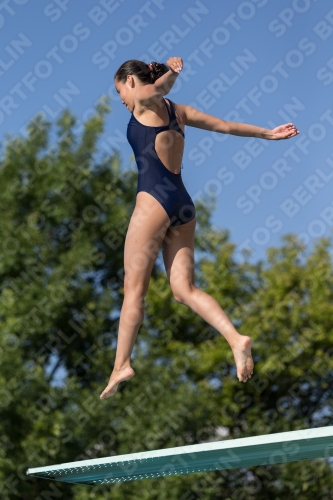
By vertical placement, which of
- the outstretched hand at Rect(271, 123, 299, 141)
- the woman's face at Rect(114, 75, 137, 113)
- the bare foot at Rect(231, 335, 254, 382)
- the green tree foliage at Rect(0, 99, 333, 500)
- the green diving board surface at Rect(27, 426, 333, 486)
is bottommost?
the green tree foliage at Rect(0, 99, 333, 500)

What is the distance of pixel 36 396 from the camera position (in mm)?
15977

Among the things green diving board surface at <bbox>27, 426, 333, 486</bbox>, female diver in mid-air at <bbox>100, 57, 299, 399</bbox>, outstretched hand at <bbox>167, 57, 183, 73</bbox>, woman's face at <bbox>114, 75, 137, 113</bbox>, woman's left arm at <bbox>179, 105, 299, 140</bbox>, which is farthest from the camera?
woman's left arm at <bbox>179, 105, 299, 140</bbox>

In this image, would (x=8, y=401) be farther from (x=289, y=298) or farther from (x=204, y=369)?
(x=289, y=298)

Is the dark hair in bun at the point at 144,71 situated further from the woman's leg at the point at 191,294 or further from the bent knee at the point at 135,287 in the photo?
the bent knee at the point at 135,287

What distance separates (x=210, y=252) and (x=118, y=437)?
569 cm

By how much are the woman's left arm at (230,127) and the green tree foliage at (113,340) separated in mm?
12006

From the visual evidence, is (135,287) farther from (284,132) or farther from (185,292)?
(284,132)

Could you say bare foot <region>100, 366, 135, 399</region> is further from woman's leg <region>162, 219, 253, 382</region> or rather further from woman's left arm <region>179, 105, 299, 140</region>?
woman's left arm <region>179, 105, 299, 140</region>

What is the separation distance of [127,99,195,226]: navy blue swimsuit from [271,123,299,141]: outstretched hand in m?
0.61

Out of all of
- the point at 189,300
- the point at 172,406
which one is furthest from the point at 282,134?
the point at 172,406

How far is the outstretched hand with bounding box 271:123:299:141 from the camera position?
14.1 feet

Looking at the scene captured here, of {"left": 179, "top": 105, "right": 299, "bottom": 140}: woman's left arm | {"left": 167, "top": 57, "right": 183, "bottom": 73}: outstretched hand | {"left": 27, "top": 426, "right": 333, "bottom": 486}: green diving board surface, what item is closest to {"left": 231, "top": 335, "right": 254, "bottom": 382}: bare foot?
{"left": 27, "top": 426, "right": 333, "bottom": 486}: green diving board surface

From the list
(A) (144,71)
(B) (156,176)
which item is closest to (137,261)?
(B) (156,176)

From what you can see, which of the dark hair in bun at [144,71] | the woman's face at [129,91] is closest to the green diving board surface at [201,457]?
the woman's face at [129,91]
